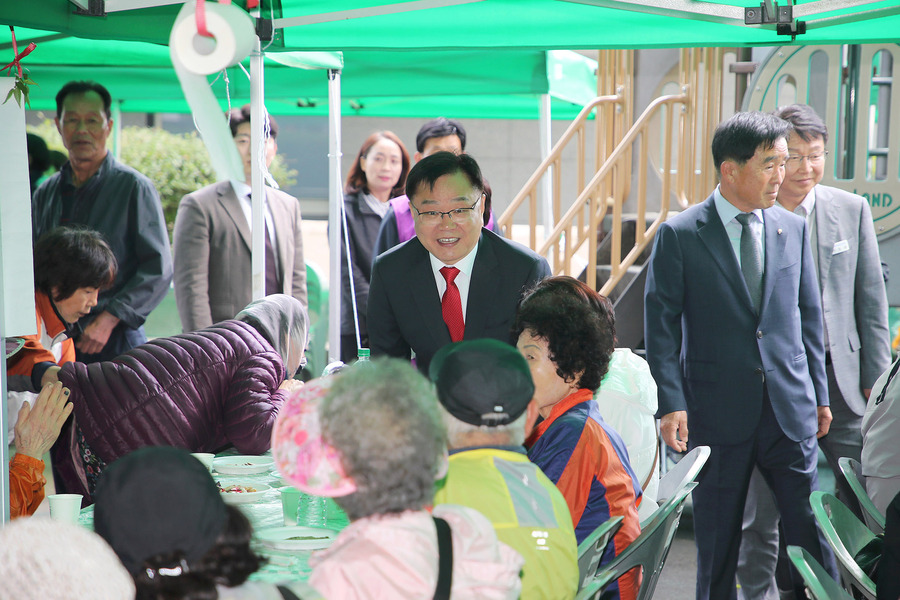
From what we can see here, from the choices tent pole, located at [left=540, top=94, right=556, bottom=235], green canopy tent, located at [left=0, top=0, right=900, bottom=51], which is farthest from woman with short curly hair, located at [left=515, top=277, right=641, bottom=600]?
tent pole, located at [left=540, top=94, right=556, bottom=235]

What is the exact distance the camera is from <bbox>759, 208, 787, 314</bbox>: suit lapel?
304cm

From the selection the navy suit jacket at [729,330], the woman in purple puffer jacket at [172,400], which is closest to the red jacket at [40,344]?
the woman in purple puffer jacket at [172,400]

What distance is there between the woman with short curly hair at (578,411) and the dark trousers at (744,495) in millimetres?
1131

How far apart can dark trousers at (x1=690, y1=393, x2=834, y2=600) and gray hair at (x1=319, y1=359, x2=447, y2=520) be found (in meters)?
2.05

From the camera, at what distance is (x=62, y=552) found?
1000mm

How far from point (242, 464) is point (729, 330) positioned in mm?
1648

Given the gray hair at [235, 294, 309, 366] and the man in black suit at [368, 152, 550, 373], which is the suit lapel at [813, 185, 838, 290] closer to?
the man in black suit at [368, 152, 550, 373]

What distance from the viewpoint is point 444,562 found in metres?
1.25

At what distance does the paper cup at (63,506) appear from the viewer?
5.95ft

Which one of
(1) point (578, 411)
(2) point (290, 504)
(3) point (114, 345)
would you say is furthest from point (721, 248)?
(3) point (114, 345)

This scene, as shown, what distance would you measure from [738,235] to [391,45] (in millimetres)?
1589

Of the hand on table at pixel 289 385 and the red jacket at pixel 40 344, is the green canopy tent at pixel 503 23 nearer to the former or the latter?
the red jacket at pixel 40 344

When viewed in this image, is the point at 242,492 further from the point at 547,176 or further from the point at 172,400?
the point at 547,176

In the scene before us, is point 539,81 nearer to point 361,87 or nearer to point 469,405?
point 361,87
